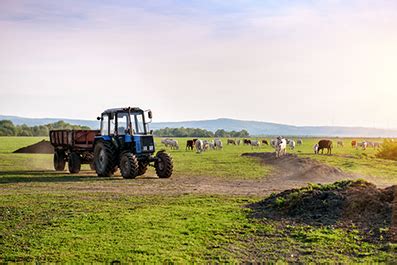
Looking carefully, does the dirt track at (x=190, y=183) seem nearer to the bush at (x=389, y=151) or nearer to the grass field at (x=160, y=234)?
the grass field at (x=160, y=234)

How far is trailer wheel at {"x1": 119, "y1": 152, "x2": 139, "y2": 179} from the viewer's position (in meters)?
21.6

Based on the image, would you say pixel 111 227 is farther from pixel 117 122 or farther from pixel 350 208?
pixel 117 122

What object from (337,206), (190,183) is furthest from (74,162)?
(337,206)

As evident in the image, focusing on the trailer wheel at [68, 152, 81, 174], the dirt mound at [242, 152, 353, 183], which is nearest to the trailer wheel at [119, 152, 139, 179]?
the trailer wheel at [68, 152, 81, 174]

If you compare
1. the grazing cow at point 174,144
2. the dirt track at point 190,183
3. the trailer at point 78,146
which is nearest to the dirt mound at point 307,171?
the dirt track at point 190,183

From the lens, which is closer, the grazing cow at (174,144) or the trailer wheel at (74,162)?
the trailer wheel at (74,162)

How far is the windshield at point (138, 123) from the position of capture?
75.8 ft

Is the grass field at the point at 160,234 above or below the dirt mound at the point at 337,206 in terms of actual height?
below

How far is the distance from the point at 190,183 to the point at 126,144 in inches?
158

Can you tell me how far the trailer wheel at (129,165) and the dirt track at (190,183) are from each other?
36 cm

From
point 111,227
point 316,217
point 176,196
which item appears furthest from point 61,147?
point 316,217

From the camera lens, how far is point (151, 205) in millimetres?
14477

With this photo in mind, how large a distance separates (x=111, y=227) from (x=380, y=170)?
2245 centimetres

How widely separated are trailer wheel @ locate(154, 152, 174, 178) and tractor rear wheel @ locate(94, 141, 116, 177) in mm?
2216
